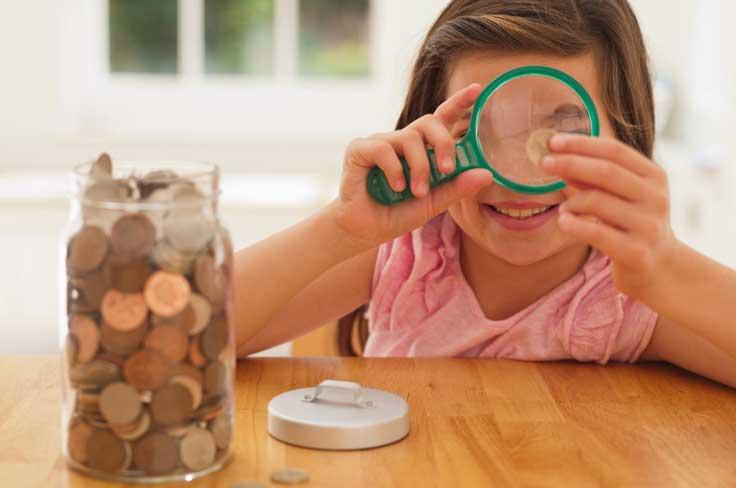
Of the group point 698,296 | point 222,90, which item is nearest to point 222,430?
point 698,296

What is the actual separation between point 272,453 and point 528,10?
2.59 ft

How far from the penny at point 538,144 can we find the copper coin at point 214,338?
15.0 inches

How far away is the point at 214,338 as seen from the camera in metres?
1.01

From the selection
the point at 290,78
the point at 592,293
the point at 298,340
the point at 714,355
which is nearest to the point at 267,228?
the point at 290,78

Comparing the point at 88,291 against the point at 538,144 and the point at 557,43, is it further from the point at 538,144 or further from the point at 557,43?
the point at 557,43

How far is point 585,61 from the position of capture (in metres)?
1.60

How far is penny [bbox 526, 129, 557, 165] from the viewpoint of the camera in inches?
46.8

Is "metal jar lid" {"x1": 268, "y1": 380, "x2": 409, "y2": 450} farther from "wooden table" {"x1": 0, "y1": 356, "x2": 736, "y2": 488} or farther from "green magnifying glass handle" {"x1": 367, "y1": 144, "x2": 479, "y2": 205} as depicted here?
"green magnifying glass handle" {"x1": 367, "y1": 144, "x2": 479, "y2": 205}

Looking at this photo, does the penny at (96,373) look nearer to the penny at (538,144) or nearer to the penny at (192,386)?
the penny at (192,386)

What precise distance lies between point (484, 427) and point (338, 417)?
16 centimetres

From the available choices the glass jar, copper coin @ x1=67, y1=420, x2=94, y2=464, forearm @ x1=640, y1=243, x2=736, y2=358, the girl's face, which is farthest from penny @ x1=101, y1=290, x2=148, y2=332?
the girl's face

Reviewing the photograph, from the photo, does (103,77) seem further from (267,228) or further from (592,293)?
(592,293)

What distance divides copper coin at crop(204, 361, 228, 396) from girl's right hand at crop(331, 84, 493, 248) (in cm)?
37

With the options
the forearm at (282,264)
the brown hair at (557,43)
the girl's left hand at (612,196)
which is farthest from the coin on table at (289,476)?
the brown hair at (557,43)
